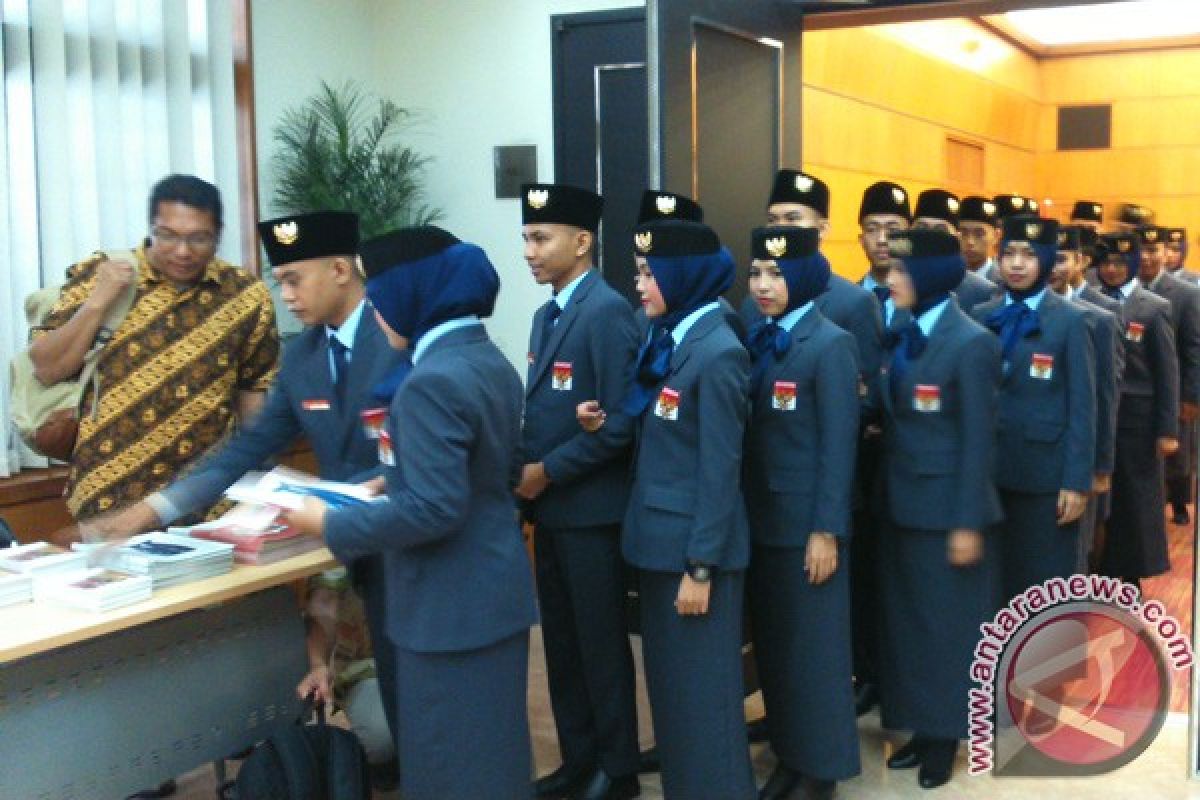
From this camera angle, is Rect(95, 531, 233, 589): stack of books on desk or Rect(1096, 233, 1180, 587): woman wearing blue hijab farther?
Rect(1096, 233, 1180, 587): woman wearing blue hijab

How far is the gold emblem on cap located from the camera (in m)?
2.86

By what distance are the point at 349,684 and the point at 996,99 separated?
828 cm

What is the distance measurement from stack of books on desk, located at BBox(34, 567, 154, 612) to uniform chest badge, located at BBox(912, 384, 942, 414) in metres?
2.09

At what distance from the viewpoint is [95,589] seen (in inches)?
98.7

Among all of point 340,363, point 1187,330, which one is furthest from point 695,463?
point 1187,330

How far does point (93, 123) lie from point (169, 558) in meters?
2.28

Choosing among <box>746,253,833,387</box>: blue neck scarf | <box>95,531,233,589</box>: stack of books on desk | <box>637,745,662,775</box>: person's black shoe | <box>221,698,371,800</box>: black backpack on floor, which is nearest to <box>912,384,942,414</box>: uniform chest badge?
<box>746,253,833,387</box>: blue neck scarf

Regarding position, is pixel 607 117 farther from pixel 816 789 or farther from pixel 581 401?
pixel 816 789

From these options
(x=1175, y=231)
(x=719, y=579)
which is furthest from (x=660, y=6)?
(x=1175, y=231)

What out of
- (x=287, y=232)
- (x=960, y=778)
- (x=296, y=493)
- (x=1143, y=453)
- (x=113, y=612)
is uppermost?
(x=287, y=232)

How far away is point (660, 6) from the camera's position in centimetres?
410

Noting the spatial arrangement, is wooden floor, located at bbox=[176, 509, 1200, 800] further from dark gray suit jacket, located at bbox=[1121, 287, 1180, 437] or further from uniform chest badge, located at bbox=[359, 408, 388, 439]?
dark gray suit jacket, located at bbox=[1121, 287, 1180, 437]

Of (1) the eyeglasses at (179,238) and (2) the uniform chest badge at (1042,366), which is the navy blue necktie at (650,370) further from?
(2) the uniform chest badge at (1042,366)

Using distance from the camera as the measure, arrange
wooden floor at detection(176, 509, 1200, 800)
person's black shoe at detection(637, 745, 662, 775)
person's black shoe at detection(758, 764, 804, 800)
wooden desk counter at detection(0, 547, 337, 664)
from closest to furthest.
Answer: wooden desk counter at detection(0, 547, 337, 664)
person's black shoe at detection(758, 764, 804, 800)
wooden floor at detection(176, 509, 1200, 800)
person's black shoe at detection(637, 745, 662, 775)
